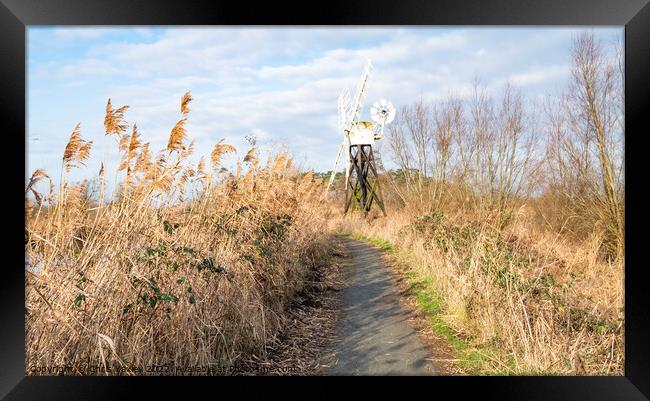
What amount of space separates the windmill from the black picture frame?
510 inches

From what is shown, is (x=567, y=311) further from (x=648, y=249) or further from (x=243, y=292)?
(x=243, y=292)

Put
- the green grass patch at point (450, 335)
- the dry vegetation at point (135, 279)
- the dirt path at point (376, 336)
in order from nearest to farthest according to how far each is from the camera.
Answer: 1. the dry vegetation at point (135, 279)
2. the green grass patch at point (450, 335)
3. the dirt path at point (376, 336)

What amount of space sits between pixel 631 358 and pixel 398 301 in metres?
3.15

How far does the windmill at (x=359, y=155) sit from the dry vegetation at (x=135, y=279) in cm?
1276

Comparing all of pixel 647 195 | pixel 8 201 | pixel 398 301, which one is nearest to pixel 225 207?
pixel 8 201

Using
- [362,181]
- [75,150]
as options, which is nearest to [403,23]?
[75,150]

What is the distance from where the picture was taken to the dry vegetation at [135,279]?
10.5 feet

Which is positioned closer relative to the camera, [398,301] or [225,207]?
[225,207]

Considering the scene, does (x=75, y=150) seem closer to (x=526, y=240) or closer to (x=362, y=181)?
(x=526, y=240)

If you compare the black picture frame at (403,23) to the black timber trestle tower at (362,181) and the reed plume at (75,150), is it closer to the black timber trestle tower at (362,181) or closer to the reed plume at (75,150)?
the reed plume at (75,150)

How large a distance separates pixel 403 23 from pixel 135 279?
307cm

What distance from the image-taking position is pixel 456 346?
14.6ft

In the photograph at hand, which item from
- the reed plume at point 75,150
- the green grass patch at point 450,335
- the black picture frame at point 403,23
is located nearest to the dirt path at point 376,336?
the green grass patch at point 450,335

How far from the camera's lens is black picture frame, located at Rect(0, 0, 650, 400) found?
10.9 feet
